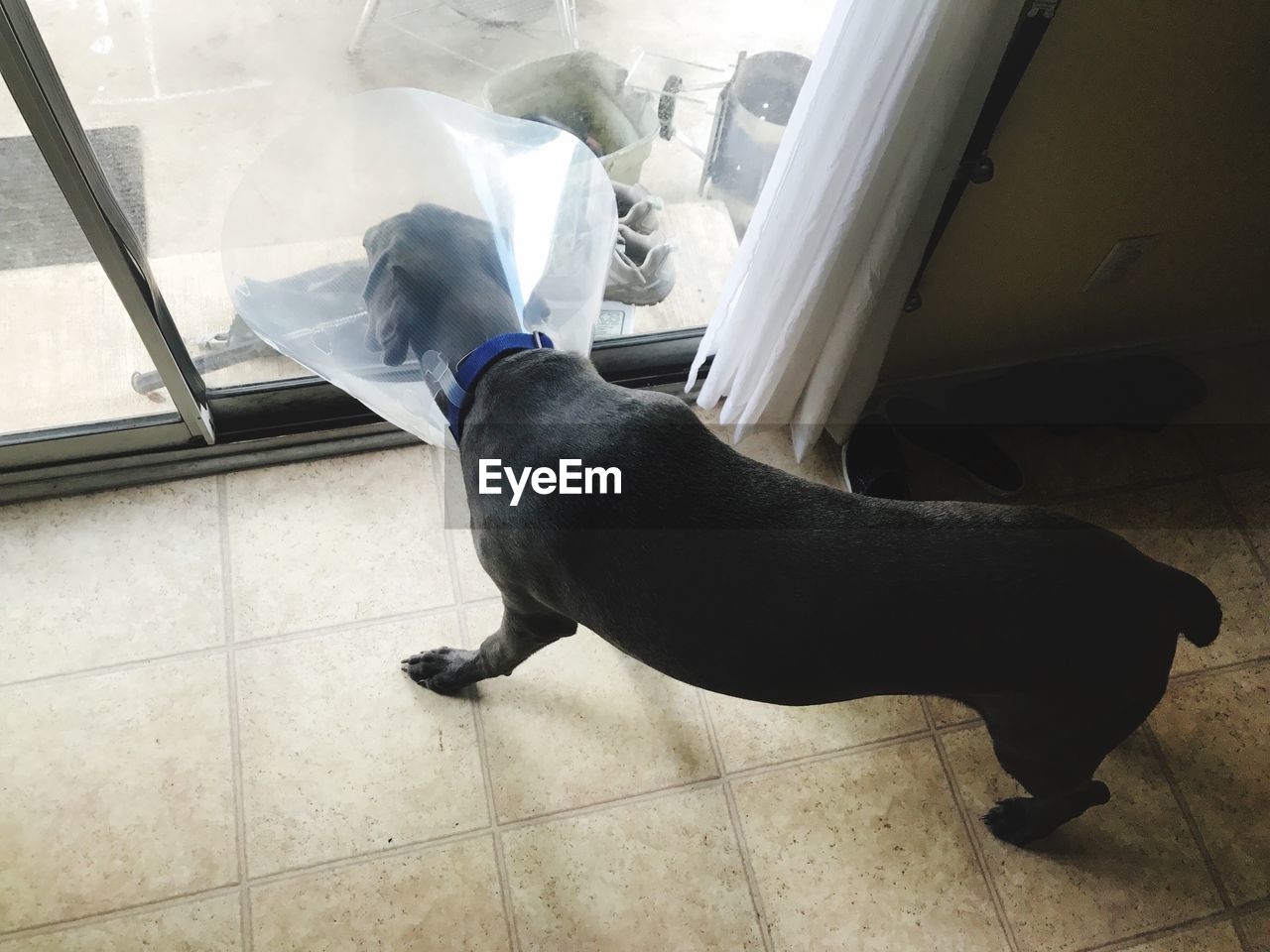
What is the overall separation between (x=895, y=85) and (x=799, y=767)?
0.96 meters

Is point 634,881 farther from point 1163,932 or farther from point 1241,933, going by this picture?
point 1241,933

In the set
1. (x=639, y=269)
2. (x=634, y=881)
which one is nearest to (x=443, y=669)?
(x=634, y=881)

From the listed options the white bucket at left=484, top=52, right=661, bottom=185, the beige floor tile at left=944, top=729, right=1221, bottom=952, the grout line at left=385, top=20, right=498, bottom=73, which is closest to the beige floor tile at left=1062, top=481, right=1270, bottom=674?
the beige floor tile at left=944, top=729, right=1221, bottom=952

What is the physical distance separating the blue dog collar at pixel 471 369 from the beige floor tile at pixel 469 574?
550 millimetres

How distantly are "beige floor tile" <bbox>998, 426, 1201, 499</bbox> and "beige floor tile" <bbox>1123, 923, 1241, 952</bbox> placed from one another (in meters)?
0.73

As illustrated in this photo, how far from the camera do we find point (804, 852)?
1.42 meters

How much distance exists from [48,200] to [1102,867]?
68.7 inches

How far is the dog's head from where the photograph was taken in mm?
1057

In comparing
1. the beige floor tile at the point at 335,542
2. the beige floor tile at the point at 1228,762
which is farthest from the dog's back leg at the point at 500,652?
the beige floor tile at the point at 1228,762

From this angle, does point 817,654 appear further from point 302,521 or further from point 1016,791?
point 302,521

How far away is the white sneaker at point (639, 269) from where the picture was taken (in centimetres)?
170

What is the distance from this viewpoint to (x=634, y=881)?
1.39 metres

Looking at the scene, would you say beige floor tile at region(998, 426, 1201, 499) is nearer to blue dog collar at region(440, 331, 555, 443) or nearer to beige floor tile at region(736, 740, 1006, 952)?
beige floor tile at region(736, 740, 1006, 952)

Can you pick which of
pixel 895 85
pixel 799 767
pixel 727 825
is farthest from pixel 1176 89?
pixel 727 825
